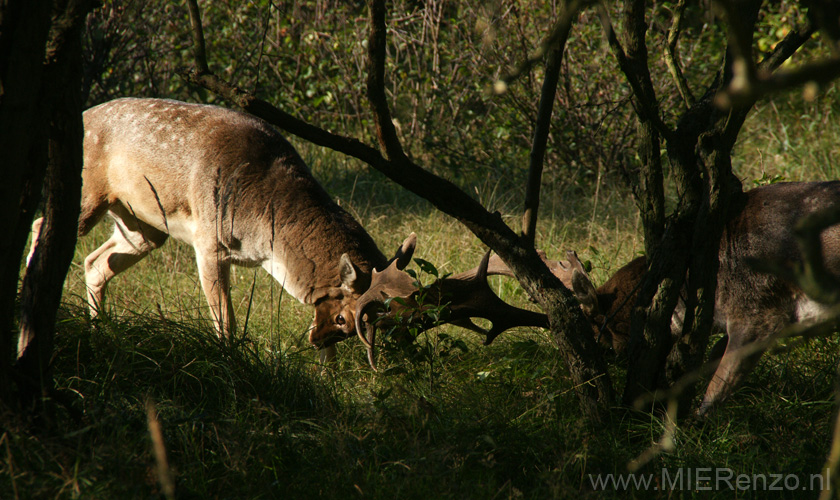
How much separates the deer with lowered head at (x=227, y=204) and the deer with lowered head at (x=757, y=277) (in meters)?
1.79

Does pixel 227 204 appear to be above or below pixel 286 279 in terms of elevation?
above

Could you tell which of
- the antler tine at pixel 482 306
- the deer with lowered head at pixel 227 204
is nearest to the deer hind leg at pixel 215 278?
the deer with lowered head at pixel 227 204

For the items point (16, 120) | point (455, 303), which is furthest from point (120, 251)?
point (16, 120)

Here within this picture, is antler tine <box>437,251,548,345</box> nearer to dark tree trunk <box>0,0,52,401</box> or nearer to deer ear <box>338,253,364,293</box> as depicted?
deer ear <box>338,253,364,293</box>

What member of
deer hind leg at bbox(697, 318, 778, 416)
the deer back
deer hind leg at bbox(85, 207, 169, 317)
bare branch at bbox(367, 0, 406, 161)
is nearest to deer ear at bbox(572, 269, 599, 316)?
deer hind leg at bbox(697, 318, 778, 416)

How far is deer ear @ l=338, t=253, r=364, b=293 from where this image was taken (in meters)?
5.01

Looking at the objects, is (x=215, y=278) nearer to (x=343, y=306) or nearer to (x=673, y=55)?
(x=343, y=306)

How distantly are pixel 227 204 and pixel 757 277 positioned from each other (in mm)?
3585

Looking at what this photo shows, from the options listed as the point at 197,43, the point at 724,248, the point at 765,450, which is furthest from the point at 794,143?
the point at 197,43

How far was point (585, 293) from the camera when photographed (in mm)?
4348

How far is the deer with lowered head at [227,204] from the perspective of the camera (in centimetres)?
529

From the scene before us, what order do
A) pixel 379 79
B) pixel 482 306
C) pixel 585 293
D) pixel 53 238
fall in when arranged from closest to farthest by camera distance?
pixel 53 238, pixel 379 79, pixel 585 293, pixel 482 306

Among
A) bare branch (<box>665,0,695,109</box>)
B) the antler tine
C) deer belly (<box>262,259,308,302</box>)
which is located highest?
bare branch (<box>665,0,695,109</box>)

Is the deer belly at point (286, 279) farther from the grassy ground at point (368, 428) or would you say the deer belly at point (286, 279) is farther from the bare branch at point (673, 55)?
the bare branch at point (673, 55)
